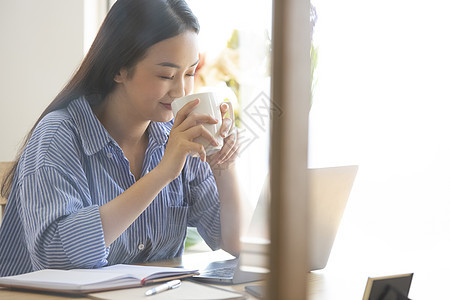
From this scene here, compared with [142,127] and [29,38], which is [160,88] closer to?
[142,127]

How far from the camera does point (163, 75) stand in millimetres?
1108

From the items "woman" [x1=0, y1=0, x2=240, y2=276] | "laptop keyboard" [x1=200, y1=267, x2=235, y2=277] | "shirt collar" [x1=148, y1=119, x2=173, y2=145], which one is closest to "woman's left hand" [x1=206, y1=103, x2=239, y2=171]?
"woman" [x1=0, y1=0, x2=240, y2=276]

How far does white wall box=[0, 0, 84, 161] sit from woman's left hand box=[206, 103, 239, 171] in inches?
36.6

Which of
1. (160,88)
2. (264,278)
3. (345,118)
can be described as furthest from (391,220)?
(264,278)

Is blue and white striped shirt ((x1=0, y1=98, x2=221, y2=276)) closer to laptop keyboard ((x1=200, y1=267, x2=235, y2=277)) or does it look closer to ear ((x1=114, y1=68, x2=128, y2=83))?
ear ((x1=114, y1=68, x2=128, y2=83))

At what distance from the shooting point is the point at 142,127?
121 centimetres

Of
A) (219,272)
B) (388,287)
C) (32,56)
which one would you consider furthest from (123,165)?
(32,56)

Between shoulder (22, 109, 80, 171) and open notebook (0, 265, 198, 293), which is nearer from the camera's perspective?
open notebook (0, 265, 198, 293)

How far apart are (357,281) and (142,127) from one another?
1.90 ft

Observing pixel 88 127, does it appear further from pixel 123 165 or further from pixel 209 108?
pixel 209 108

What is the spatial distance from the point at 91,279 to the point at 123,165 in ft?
1.48

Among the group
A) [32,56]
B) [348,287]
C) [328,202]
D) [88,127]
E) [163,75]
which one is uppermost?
[32,56]

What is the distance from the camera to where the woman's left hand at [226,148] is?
97 centimetres

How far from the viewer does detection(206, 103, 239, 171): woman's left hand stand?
3.19ft
